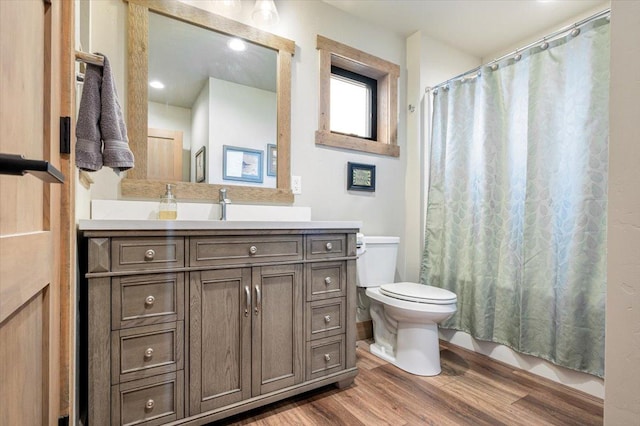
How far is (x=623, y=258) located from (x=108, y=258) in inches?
60.2

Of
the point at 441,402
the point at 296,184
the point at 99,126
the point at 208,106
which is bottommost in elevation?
the point at 441,402

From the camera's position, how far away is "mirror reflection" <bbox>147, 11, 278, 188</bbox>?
168 cm

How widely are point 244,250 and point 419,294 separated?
3.47 feet

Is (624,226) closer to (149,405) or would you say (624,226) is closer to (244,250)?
(244,250)

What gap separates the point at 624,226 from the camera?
2.55 ft

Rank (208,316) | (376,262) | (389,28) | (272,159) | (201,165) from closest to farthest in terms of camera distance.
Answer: (208,316), (201,165), (272,159), (376,262), (389,28)

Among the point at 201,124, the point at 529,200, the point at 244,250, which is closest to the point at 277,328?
the point at 244,250

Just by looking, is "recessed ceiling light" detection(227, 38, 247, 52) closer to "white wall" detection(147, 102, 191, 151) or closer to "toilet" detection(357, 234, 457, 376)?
"white wall" detection(147, 102, 191, 151)

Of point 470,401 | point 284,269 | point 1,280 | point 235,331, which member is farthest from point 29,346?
point 470,401

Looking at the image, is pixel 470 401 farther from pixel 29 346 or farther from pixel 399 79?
pixel 399 79

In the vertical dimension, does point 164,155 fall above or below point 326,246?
above

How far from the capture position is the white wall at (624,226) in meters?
0.75

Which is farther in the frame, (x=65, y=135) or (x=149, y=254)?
(x=149, y=254)

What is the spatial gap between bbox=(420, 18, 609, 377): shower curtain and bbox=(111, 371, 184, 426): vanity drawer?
1.81 meters
